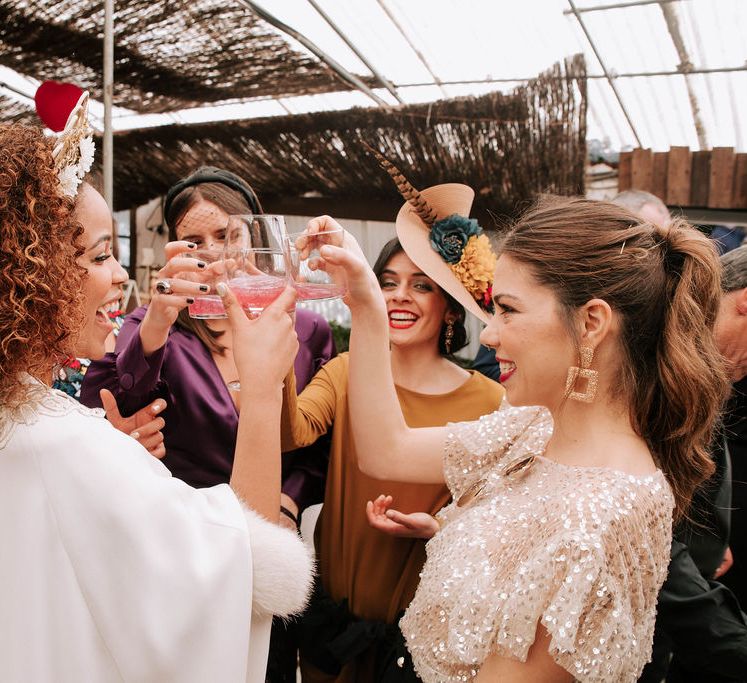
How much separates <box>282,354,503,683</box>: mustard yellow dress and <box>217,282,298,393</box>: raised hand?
55 cm

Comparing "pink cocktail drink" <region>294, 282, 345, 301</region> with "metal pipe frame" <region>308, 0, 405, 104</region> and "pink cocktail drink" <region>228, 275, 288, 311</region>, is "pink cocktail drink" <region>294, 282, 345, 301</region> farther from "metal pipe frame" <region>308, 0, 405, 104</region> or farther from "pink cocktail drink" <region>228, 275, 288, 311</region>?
"metal pipe frame" <region>308, 0, 405, 104</region>

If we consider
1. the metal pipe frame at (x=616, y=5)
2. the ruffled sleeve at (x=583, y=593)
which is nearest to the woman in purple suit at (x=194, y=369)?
the ruffled sleeve at (x=583, y=593)

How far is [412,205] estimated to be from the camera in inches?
84.4

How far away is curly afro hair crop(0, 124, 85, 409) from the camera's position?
988 mm

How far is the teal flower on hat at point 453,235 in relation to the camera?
213cm

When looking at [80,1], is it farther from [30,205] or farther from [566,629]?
[566,629]

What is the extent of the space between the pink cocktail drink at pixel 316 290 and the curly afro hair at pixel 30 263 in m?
0.52

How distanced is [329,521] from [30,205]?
4.57 ft

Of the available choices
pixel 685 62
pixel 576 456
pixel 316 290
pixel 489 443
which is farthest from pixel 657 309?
pixel 685 62

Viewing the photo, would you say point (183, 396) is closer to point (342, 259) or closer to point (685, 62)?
point (342, 259)

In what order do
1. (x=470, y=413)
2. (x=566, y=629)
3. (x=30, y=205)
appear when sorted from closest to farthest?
1. (x=30, y=205)
2. (x=566, y=629)
3. (x=470, y=413)

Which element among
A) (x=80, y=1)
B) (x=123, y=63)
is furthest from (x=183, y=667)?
(x=123, y=63)

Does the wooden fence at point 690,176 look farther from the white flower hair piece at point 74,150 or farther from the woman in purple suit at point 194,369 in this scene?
the white flower hair piece at point 74,150

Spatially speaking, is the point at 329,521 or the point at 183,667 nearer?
the point at 183,667
